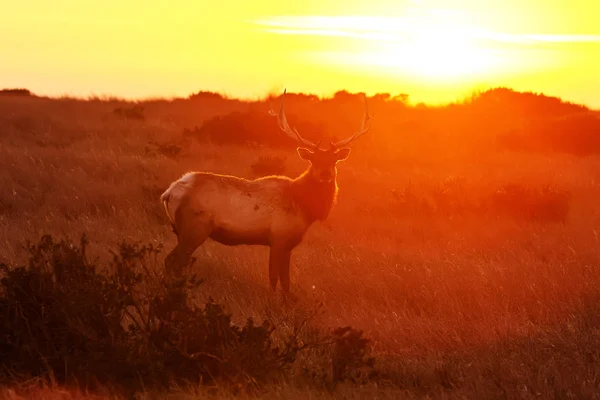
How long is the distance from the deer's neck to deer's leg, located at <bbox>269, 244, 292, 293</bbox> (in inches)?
18.4

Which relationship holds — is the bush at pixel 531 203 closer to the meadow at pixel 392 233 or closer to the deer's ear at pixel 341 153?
the meadow at pixel 392 233

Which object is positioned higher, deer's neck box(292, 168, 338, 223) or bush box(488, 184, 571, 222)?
deer's neck box(292, 168, 338, 223)

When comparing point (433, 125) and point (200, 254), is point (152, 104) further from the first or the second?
point (200, 254)

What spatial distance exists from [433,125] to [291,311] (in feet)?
60.6

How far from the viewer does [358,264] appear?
9.21 m

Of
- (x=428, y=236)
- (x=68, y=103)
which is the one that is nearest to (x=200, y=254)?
(x=428, y=236)

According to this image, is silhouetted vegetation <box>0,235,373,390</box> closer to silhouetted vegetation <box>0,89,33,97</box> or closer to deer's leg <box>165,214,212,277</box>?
deer's leg <box>165,214,212,277</box>

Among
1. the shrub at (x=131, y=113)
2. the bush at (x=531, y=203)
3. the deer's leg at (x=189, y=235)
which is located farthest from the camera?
the shrub at (x=131, y=113)

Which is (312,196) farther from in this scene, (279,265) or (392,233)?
(392,233)

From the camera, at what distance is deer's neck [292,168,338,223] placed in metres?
8.52

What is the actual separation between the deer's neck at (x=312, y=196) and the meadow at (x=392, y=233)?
742 millimetres

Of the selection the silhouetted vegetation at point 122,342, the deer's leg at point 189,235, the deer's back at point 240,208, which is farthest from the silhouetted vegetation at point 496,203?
the silhouetted vegetation at point 122,342

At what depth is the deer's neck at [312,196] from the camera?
8.52 metres

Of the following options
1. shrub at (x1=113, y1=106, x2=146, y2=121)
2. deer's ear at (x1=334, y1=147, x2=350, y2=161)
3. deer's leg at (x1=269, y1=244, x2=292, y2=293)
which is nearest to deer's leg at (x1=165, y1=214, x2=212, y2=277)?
deer's leg at (x1=269, y1=244, x2=292, y2=293)
